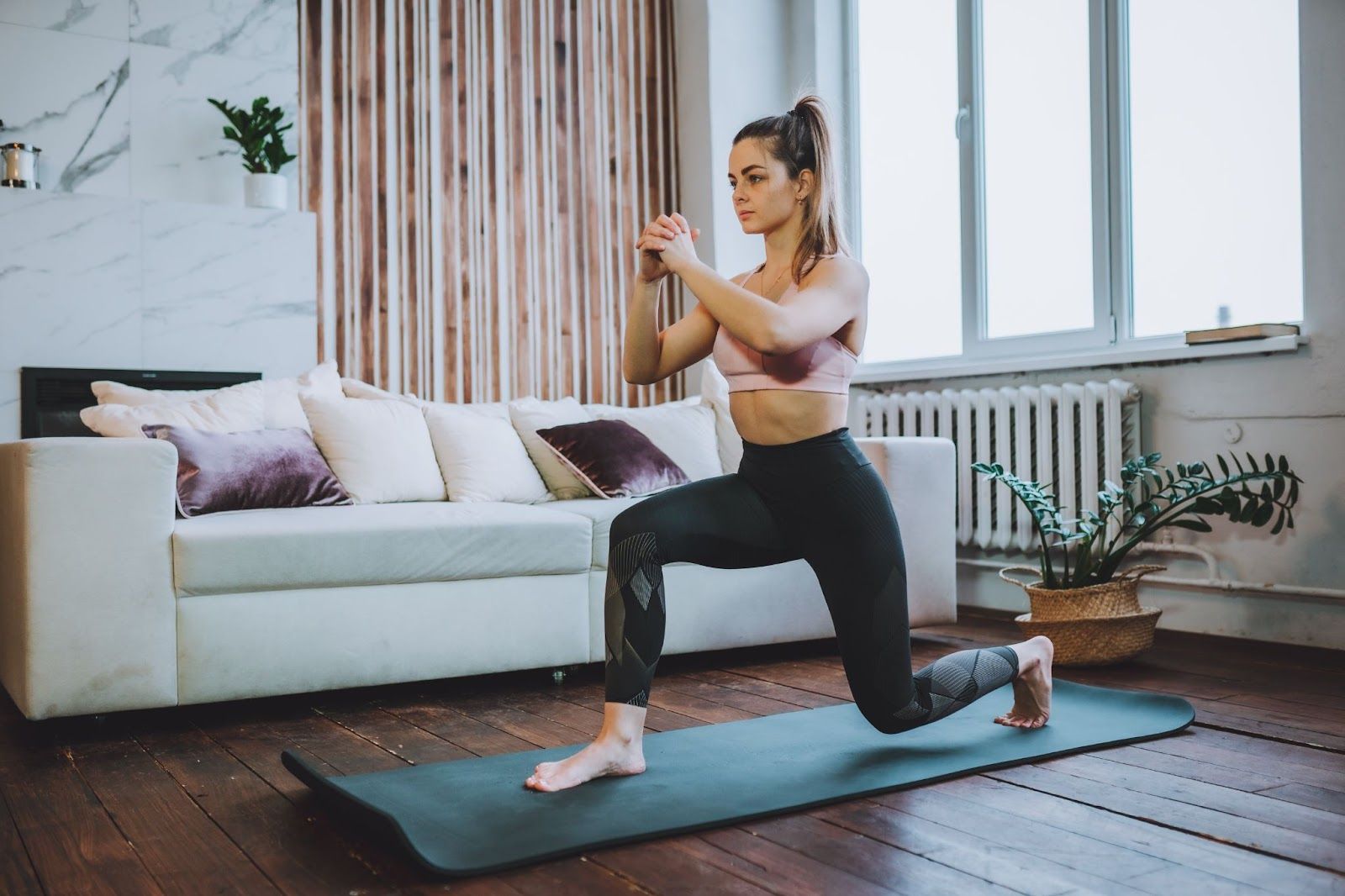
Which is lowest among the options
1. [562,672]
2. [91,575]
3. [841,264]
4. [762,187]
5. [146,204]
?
[562,672]

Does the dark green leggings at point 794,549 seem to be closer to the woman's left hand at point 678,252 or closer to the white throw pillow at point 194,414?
the woman's left hand at point 678,252

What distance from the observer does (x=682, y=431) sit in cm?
362

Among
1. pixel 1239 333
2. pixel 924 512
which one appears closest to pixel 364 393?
pixel 924 512

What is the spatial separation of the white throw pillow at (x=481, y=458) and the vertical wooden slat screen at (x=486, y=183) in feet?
3.24

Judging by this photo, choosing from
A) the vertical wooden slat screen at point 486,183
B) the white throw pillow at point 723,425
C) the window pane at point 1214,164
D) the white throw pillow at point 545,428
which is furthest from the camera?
the vertical wooden slat screen at point 486,183

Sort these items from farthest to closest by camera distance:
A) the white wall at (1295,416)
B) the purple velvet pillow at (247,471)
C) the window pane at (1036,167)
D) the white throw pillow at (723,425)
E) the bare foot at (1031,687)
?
the window pane at (1036,167), the white throw pillow at (723,425), the white wall at (1295,416), the purple velvet pillow at (247,471), the bare foot at (1031,687)

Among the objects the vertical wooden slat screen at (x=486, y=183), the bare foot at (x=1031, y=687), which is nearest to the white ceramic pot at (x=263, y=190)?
the vertical wooden slat screen at (x=486, y=183)

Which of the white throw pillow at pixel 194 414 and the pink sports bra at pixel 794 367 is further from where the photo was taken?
the white throw pillow at pixel 194 414

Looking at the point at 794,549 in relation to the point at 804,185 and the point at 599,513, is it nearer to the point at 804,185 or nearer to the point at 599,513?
the point at 804,185

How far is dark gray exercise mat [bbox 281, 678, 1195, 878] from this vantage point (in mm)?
1578

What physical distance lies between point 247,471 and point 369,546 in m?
0.49

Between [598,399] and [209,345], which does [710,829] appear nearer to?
[209,345]

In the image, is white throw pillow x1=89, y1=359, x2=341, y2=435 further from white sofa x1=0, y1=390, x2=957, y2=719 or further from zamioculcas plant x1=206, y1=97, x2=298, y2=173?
zamioculcas plant x1=206, y1=97, x2=298, y2=173

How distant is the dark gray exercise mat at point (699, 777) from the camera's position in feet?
5.18
